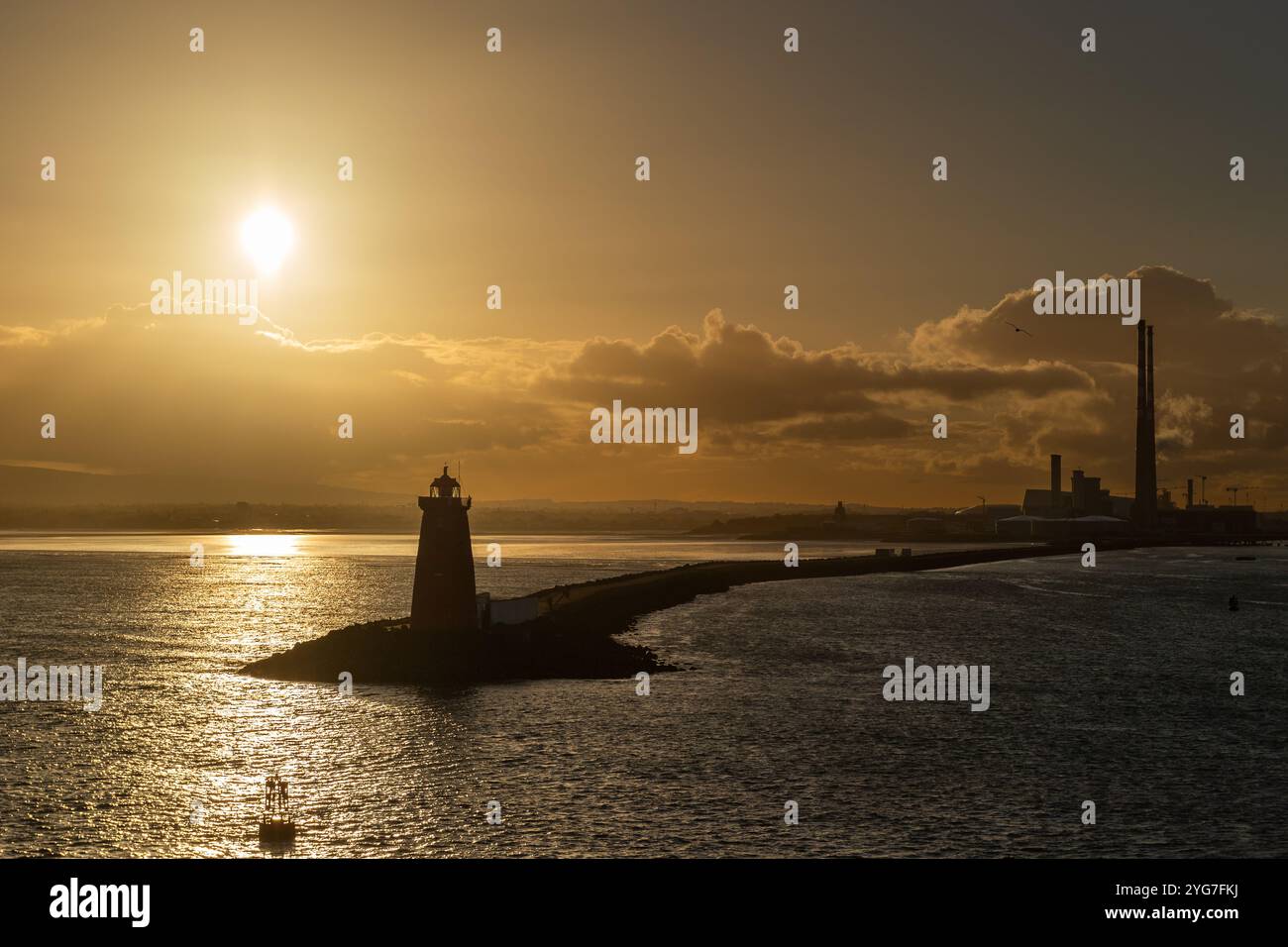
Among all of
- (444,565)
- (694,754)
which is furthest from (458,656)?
(694,754)

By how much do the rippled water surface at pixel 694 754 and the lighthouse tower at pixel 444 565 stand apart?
17.6ft

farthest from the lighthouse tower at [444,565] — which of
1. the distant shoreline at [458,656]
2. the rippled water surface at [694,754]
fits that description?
the rippled water surface at [694,754]

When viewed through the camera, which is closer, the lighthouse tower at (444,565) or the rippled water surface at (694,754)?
the rippled water surface at (694,754)

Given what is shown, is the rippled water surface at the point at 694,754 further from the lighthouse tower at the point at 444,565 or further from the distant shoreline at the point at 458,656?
the lighthouse tower at the point at 444,565

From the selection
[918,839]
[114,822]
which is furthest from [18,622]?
[918,839]

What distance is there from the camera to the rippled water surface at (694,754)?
98.6 ft

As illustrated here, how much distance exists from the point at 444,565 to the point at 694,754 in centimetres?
2290
